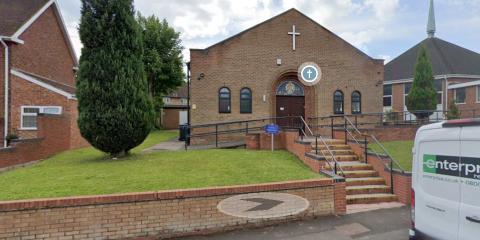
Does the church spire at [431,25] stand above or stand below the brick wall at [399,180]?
above

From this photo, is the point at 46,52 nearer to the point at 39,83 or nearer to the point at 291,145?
the point at 39,83

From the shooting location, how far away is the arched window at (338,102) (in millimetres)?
17134

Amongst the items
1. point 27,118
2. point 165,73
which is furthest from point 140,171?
point 165,73

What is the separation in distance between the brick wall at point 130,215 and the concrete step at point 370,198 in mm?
1876

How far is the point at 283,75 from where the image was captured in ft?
54.2

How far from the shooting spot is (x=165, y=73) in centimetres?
3134

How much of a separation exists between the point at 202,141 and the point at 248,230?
925cm

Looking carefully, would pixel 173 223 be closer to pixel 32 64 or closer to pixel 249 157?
pixel 249 157

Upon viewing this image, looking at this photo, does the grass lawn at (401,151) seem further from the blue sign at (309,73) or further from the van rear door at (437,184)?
the van rear door at (437,184)

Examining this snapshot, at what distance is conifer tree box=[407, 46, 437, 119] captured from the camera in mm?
20394

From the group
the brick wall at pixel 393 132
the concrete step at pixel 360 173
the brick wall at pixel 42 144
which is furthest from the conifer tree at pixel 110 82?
the brick wall at pixel 393 132

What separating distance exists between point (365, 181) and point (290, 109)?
343 inches

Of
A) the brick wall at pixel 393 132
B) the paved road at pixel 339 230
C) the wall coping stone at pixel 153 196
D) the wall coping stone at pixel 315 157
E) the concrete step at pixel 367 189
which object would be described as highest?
the brick wall at pixel 393 132

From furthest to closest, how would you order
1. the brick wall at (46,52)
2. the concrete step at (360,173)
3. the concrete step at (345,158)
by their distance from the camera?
the brick wall at (46,52)
the concrete step at (345,158)
the concrete step at (360,173)
